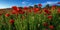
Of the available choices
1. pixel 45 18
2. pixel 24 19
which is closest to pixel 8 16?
pixel 24 19

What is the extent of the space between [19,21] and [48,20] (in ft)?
1.53

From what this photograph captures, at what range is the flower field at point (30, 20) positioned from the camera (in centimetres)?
288

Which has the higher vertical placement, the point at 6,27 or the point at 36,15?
the point at 36,15

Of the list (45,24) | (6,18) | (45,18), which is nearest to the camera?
(45,24)

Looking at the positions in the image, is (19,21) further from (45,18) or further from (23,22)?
(45,18)

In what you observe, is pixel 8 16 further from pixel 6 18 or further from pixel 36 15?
pixel 36 15

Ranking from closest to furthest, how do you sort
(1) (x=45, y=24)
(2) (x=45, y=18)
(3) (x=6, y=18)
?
(1) (x=45, y=24) → (2) (x=45, y=18) → (3) (x=6, y=18)

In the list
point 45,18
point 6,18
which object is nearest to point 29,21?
point 45,18

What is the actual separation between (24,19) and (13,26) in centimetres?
29

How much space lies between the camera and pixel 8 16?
3.20m

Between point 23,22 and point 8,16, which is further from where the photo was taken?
point 8,16

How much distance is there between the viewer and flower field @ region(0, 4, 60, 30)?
9.46ft

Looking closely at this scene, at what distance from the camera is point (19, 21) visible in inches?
118

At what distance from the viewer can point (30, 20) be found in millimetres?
2898
